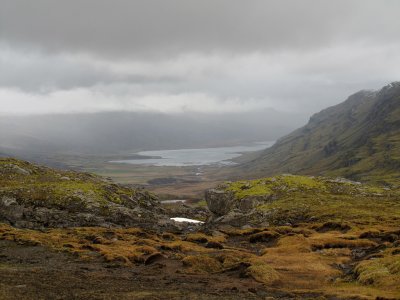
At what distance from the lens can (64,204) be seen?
69938mm

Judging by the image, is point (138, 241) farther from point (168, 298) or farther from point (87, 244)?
point (168, 298)

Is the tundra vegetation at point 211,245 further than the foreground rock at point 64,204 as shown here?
No

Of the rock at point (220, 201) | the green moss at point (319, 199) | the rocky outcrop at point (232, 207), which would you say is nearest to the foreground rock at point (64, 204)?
the rocky outcrop at point (232, 207)

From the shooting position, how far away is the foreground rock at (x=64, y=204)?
216 ft

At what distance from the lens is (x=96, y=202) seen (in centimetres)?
7262

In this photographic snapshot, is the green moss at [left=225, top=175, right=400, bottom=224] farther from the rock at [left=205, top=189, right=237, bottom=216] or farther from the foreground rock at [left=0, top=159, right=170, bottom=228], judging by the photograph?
the foreground rock at [left=0, top=159, right=170, bottom=228]

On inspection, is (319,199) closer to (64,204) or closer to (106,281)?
(64,204)

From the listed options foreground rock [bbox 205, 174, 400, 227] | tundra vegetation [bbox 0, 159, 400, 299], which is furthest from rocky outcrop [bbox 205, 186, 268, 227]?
tundra vegetation [bbox 0, 159, 400, 299]

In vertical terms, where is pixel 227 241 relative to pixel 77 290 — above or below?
below

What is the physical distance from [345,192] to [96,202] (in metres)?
56.0

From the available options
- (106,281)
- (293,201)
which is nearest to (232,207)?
(293,201)

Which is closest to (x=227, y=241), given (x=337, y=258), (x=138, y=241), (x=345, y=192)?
(x=138, y=241)

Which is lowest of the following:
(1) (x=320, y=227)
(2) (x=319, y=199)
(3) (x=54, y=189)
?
(1) (x=320, y=227)

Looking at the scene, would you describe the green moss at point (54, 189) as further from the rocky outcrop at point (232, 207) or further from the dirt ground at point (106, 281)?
the dirt ground at point (106, 281)
